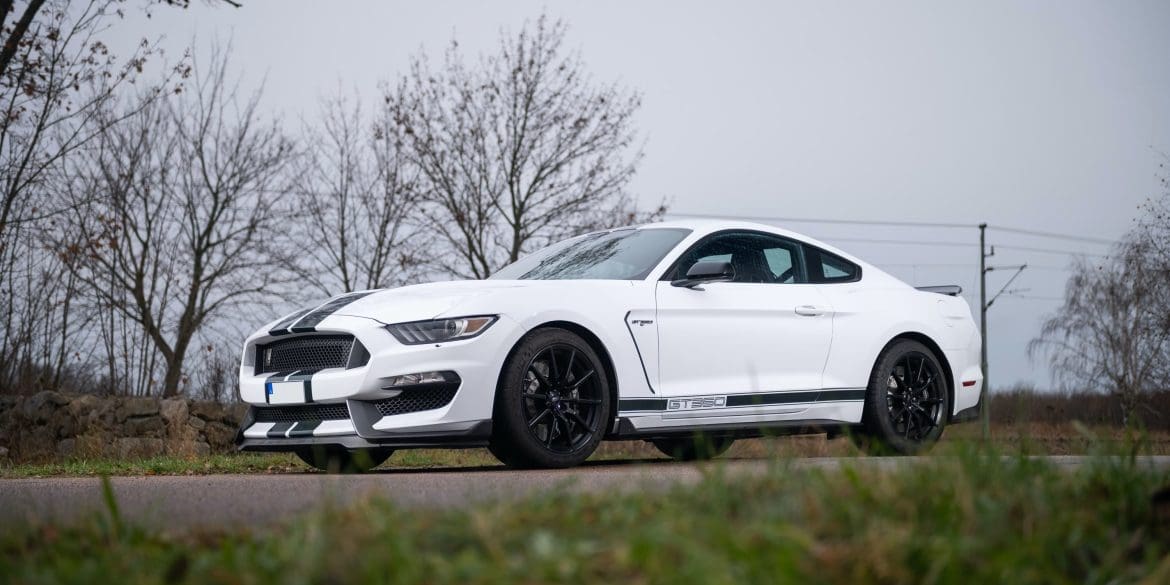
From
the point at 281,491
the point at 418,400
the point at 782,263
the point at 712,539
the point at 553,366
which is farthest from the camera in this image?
the point at 782,263

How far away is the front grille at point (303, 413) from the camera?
712 centimetres

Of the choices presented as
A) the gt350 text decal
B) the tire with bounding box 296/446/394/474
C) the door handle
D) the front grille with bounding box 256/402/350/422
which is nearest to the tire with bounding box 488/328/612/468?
the gt350 text decal

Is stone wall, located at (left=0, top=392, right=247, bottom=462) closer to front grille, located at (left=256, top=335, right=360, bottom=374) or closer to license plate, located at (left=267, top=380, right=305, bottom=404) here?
front grille, located at (left=256, top=335, right=360, bottom=374)

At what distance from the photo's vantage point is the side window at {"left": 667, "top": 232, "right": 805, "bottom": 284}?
8469mm

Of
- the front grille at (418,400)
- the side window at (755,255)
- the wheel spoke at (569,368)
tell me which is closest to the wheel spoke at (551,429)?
the wheel spoke at (569,368)

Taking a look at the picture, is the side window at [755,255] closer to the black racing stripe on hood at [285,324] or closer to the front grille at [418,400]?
the front grille at [418,400]

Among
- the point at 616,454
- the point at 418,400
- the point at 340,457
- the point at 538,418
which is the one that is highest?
the point at 418,400

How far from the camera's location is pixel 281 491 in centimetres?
534

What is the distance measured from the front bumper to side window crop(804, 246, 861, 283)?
9.29 ft

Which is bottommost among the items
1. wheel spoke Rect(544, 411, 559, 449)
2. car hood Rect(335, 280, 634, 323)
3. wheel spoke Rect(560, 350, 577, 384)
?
wheel spoke Rect(544, 411, 559, 449)

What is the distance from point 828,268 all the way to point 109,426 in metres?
8.90

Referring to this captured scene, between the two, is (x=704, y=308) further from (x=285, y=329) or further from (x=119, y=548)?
(x=119, y=548)

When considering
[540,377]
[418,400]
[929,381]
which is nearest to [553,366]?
[540,377]

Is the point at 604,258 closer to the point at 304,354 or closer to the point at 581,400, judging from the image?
the point at 581,400
